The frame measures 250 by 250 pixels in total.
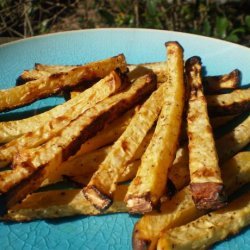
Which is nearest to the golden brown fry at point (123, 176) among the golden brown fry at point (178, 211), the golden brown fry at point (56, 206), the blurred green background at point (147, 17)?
the golden brown fry at point (56, 206)

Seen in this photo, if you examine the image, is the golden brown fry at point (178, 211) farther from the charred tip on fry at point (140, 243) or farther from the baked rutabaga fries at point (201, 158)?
the baked rutabaga fries at point (201, 158)

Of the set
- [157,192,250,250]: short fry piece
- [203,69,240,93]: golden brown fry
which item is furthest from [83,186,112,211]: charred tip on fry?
[203,69,240,93]: golden brown fry

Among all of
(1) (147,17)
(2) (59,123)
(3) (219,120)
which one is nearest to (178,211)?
(2) (59,123)

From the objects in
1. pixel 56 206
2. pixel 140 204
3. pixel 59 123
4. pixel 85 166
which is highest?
pixel 59 123

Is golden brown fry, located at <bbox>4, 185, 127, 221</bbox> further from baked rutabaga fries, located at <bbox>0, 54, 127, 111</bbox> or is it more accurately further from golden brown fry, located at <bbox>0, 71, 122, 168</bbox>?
baked rutabaga fries, located at <bbox>0, 54, 127, 111</bbox>

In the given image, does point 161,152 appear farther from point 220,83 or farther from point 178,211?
point 220,83

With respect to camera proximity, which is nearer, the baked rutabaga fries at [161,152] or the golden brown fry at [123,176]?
the baked rutabaga fries at [161,152]
